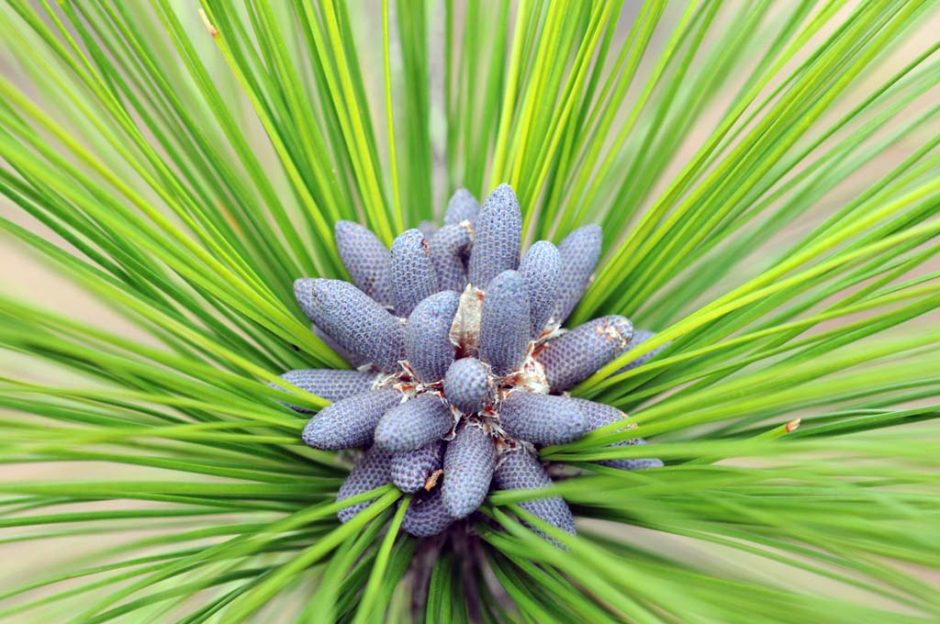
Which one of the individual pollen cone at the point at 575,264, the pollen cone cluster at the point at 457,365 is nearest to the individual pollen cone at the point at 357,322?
the pollen cone cluster at the point at 457,365

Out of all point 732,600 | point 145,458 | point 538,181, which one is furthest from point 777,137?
point 145,458

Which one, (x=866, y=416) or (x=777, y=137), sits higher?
(x=777, y=137)

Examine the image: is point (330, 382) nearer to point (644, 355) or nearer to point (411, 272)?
point (411, 272)

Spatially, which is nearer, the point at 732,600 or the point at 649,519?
the point at 732,600

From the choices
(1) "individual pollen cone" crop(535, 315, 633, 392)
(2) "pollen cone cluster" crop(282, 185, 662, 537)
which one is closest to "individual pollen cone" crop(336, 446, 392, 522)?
(2) "pollen cone cluster" crop(282, 185, 662, 537)

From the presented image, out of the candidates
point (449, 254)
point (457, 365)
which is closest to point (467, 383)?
point (457, 365)

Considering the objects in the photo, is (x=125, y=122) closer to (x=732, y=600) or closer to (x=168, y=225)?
(x=168, y=225)
